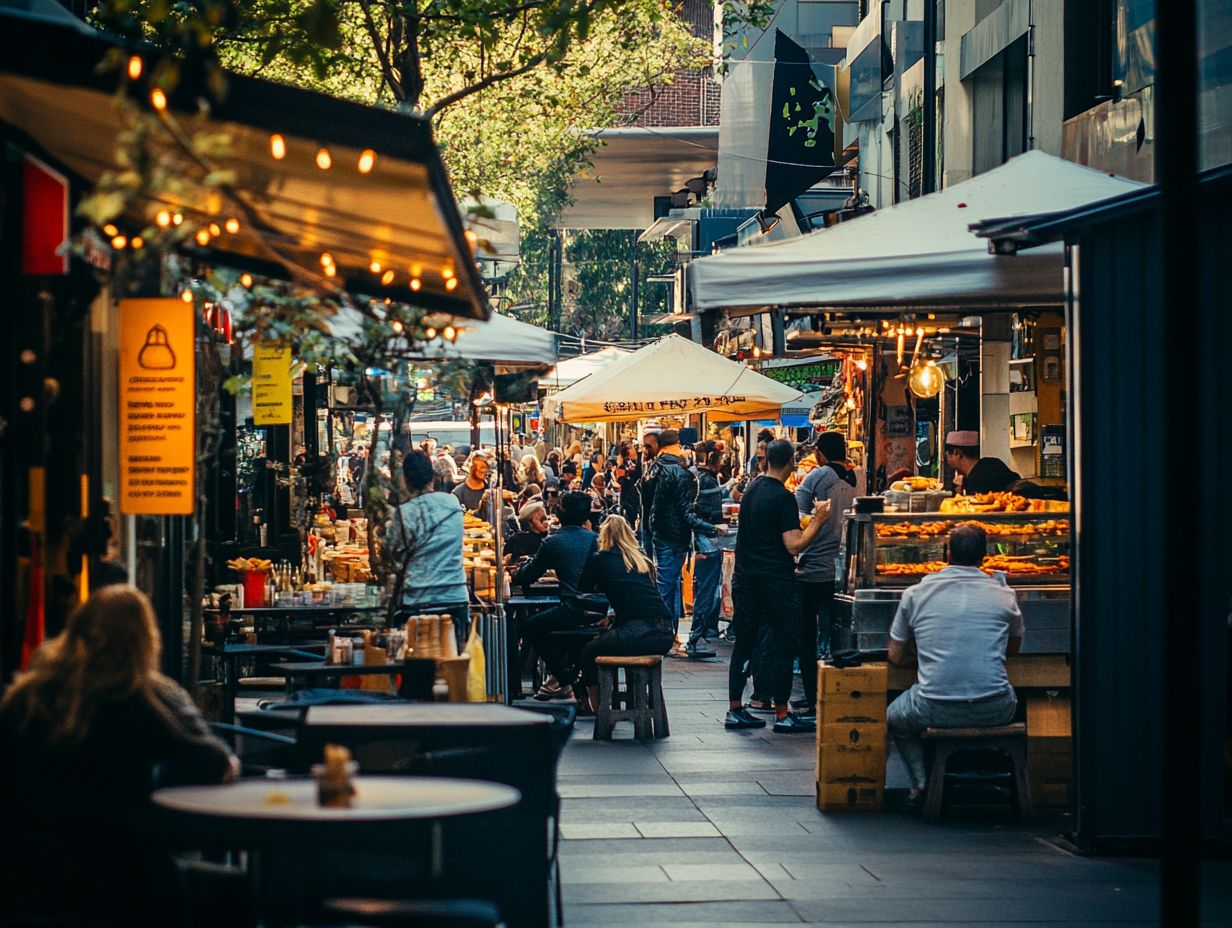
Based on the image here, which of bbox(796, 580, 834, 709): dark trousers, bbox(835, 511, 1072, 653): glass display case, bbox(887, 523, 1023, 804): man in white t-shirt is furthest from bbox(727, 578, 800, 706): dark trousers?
bbox(887, 523, 1023, 804): man in white t-shirt

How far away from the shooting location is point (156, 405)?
27.3 ft

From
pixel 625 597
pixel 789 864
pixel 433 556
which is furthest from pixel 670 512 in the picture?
pixel 789 864

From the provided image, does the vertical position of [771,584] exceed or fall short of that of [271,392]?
it falls short

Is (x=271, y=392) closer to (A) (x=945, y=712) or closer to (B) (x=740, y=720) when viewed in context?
(B) (x=740, y=720)

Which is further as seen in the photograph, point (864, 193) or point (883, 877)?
point (864, 193)

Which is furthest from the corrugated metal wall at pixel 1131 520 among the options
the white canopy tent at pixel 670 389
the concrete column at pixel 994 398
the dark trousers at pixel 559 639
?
the white canopy tent at pixel 670 389

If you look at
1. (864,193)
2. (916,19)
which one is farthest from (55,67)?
(864,193)

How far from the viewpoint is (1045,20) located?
17797 mm

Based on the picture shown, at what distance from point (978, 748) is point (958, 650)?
0.57 m

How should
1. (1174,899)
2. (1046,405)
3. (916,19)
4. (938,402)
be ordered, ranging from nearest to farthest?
(1174,899) < (1046,405) < (938,402) < (916,19)

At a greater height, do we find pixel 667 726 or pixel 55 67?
pixel 55 67

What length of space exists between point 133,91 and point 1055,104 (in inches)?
536

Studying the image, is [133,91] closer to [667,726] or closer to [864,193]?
[667,726]

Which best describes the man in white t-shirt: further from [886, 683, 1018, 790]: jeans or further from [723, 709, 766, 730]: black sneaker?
[723, 709, 766, 730]: black sneaker
